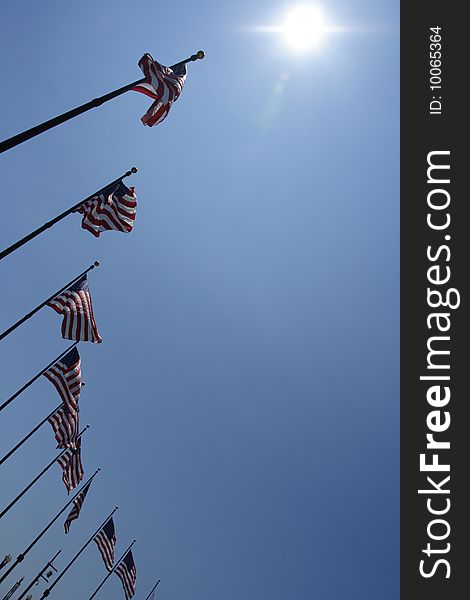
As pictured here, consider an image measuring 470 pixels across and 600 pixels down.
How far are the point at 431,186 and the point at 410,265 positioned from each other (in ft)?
5.61

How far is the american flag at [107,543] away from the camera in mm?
21438

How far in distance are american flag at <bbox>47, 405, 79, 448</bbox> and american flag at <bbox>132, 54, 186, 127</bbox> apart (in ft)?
34.7

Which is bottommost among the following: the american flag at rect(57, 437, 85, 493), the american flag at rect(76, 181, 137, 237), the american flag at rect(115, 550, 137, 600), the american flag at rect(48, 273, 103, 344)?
the american flag at rect(115, 550, 137, 600)

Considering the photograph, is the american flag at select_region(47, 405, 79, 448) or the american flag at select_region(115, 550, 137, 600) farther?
the american flag at select_region(115, 550, 137, 600)

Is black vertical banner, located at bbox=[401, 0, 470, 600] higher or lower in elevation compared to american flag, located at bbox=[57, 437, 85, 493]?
higher

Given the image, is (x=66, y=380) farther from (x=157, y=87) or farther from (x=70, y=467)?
(x=157, y=87)

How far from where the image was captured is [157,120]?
388 inches

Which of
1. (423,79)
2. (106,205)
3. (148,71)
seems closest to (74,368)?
(106,205)

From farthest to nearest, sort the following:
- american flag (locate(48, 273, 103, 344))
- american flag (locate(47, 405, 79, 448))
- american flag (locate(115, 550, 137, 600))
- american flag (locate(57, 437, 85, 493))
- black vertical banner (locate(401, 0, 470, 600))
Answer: american flag (locate(115, 550, 137, 600))
american flag (locate(57, 437, 85, 493))
american flag (locate(47, 405, 79, 448))
american flag (locate(48, 273, 103, 344))
black vertical banner (locate(401, 0, 470, 600))

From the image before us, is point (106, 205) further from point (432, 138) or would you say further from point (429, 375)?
point (429, 375)

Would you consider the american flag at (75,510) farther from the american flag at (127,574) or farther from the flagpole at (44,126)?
the flagpole at (44,126)

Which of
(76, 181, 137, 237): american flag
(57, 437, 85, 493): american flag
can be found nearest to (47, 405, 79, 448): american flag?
(57, 437, 85, 493): american flag

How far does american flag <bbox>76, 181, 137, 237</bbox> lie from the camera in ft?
38.6

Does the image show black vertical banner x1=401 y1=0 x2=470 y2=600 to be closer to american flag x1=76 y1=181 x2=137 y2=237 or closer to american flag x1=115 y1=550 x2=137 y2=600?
american flag x1=76 y1=181 x2=137 y2=237
